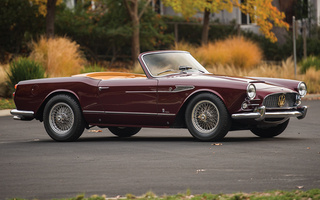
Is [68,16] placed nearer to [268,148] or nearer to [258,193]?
[268,148]

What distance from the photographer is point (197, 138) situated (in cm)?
995

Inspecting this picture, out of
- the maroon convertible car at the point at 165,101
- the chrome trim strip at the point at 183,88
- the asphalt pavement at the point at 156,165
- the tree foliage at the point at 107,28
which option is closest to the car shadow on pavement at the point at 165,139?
the asphalt pavement at the point at 156,165

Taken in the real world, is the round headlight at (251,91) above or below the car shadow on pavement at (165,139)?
above

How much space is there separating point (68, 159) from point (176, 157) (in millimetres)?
1436

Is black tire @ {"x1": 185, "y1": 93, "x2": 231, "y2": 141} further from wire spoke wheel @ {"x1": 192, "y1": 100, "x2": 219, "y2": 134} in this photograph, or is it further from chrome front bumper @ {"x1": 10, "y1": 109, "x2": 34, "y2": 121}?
chrome front bumper @ {"x1": 10, "y1": 109, "x2": 34, "y2": 121}

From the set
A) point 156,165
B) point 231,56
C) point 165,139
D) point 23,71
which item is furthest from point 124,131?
point 231,56

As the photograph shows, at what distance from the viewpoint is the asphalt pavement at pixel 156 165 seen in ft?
21.4

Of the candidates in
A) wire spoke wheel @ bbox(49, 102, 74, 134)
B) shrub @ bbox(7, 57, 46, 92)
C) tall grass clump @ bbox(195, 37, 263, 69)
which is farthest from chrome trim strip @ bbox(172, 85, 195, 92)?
tall grass clump @ bbox(195, 37, 263, 69)

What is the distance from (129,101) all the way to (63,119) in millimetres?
1200

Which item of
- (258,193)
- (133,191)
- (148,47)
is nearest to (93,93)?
(133,191)

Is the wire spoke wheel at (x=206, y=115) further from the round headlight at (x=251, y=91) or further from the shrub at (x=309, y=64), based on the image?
the shrub at (x=309, y=64)

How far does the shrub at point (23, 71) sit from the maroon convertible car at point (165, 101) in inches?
346

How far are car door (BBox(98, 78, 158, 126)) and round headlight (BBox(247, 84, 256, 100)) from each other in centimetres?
145

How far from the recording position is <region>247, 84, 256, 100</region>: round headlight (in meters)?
9.59
